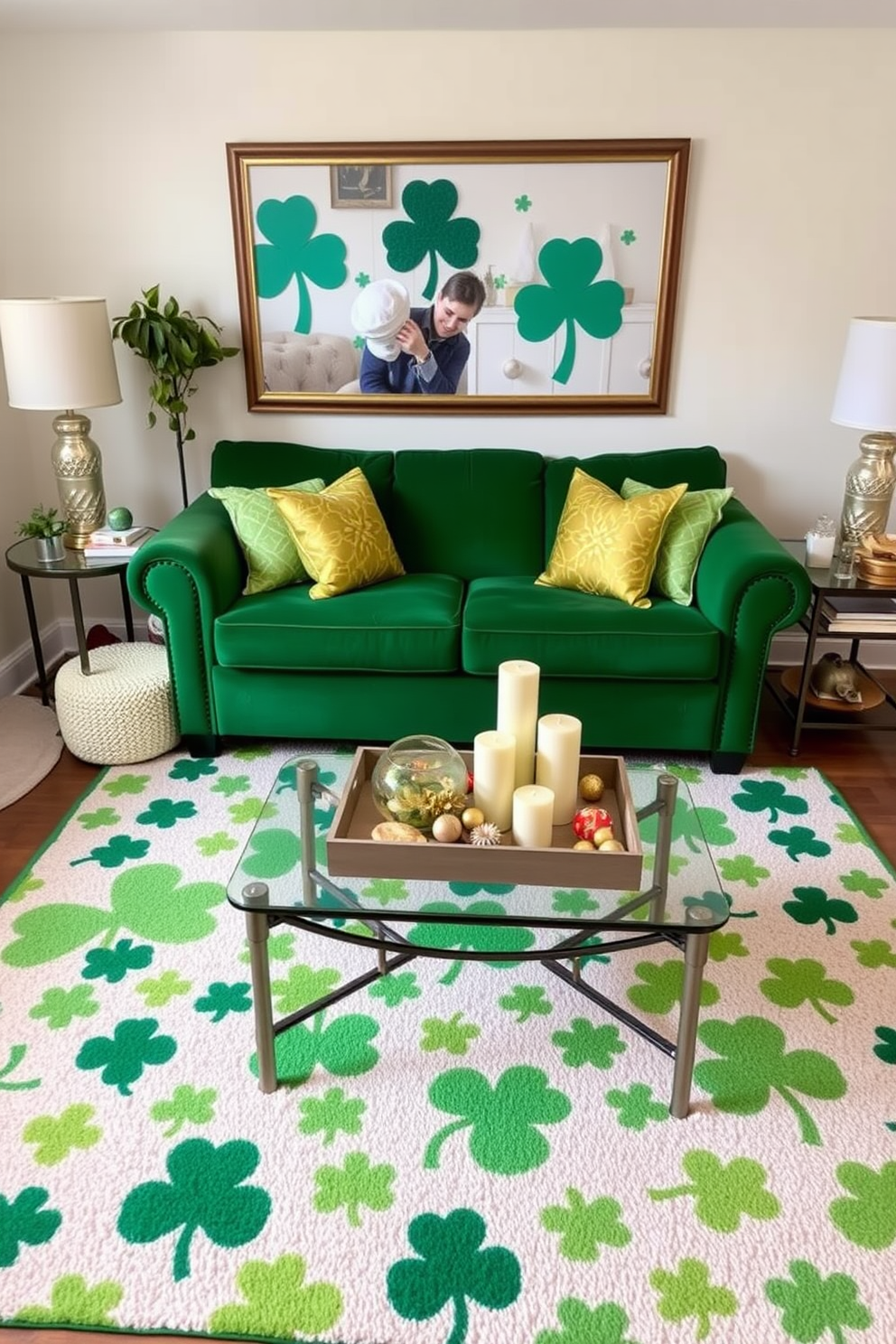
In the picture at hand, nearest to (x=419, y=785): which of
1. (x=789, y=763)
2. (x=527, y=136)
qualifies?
(x=789, y=763)

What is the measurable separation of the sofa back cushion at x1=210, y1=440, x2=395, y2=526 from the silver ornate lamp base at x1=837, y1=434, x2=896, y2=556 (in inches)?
59.5

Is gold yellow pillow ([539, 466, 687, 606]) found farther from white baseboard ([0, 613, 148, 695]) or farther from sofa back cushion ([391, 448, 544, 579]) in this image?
white baseboard ([0, 613, 148, 695])

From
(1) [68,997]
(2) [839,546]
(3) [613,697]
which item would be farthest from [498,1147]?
(2) [839,546]

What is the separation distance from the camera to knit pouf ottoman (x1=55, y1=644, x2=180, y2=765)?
2902 millimetres

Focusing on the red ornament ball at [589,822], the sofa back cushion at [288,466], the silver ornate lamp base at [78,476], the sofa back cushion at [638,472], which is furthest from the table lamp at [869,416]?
the silver ornate lamp base at [78,476]

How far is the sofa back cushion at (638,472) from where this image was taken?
130 inches

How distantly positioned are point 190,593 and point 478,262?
1512 mm

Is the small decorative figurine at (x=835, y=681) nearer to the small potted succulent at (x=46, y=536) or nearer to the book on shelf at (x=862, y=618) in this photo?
the book on shelf at (x=862, y=618)

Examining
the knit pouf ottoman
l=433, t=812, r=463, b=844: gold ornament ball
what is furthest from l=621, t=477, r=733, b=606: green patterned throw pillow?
the knit pouf ottoman

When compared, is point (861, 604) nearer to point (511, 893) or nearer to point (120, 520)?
point (511, 893)

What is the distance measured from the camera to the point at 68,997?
206 centimetres

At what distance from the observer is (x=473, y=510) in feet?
10.9

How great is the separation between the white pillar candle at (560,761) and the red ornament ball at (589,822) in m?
0.05

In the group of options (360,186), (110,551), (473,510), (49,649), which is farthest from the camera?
(49,649)
